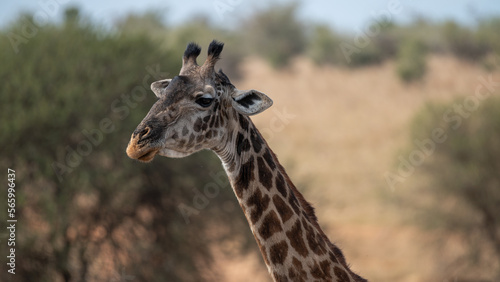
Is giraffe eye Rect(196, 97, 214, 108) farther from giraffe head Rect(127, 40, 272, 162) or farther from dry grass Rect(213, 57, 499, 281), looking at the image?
dry grass Rect(213, 57, 499, 281)

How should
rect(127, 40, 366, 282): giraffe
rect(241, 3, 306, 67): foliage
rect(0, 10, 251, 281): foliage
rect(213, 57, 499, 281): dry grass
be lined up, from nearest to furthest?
rect(127, 40, 366, 282): giraffe, rect(0, 10, 251, 281): foliage, rect(213, 57, 499, 281): dry grass, rect(241, 3, 306, 67): foliage

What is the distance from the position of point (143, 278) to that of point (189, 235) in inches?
51.6

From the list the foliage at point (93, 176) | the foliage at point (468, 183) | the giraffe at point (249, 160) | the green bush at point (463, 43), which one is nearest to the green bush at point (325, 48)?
the green bush at point (463, 43)

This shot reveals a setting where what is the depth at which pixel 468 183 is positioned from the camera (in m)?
17.5

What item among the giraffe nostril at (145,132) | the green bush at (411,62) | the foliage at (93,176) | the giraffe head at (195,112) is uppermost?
the green bush at (411,62)

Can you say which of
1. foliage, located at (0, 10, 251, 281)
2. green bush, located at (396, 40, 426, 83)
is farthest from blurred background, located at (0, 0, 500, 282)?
green bush, located at (396, 40, 426, 83)

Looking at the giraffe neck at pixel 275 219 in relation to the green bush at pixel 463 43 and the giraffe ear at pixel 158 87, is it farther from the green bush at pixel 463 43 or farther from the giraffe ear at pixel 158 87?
the green bush at pixel 463 43

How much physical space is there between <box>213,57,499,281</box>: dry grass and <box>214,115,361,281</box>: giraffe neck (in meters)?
8.52

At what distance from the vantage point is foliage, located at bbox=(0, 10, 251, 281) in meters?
11.9

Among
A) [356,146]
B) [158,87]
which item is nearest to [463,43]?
[356,146]

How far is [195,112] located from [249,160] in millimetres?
477

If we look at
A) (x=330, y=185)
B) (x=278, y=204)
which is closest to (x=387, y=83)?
(x=330, y=185)

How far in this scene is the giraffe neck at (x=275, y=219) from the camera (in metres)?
4.57

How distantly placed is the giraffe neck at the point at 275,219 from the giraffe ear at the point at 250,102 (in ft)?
0.49
